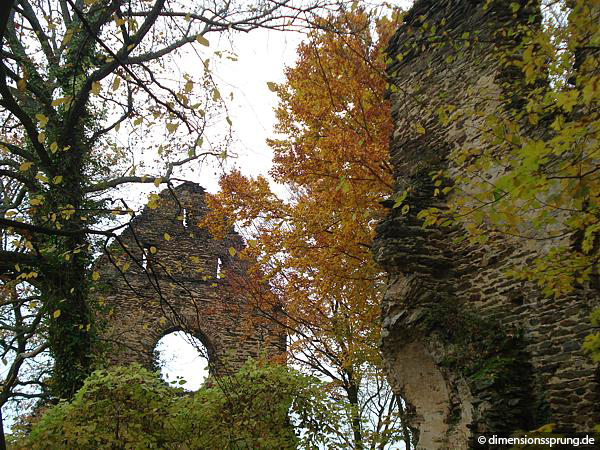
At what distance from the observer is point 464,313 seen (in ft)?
18.3

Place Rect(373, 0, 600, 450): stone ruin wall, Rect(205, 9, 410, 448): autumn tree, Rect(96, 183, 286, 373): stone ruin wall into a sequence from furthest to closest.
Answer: Rect(96, 183, 286, 373): stone ruin wall, Rect(205, 9, 410, 448): autumn tree, Rect(373, 0, 600, 450): stone ruin wall

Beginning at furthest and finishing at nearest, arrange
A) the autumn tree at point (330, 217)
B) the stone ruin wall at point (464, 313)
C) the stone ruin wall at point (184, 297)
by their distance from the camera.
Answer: the stone ruin wall at point (184, 297), the autumn tree at point (330, 217), the stone ruin wall at point (464, 313)

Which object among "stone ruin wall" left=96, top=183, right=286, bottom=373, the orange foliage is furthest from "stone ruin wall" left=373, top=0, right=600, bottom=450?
"stone ruin wall" left=96, top=183, right=286, bottom=373

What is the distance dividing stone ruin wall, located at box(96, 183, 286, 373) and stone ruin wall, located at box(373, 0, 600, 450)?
6272 millimetres

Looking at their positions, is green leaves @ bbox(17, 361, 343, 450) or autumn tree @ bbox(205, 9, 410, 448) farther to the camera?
autumn tree @ bbox(205, 9, 410, 448)

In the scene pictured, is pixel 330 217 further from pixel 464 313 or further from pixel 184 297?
pixel 184 297

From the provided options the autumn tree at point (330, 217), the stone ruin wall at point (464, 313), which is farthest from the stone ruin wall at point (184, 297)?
the stone ruin wall at point (464, 313)

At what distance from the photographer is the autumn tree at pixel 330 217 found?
351 inches

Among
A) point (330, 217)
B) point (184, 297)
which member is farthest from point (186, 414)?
point (184, 297)

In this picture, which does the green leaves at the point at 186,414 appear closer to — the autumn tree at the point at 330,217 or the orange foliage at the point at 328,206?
the autumn tree at the point at 330,217

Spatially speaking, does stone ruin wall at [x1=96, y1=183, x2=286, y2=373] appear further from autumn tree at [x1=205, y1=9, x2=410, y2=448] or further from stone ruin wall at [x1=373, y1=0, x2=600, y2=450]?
stone ruin wall at [x1=373, y1=0, x2=600, y2=450]

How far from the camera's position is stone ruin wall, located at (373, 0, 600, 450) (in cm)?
474

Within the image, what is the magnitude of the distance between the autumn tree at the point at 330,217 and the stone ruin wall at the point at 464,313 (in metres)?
1.44

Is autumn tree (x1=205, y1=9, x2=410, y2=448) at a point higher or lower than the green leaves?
higher
